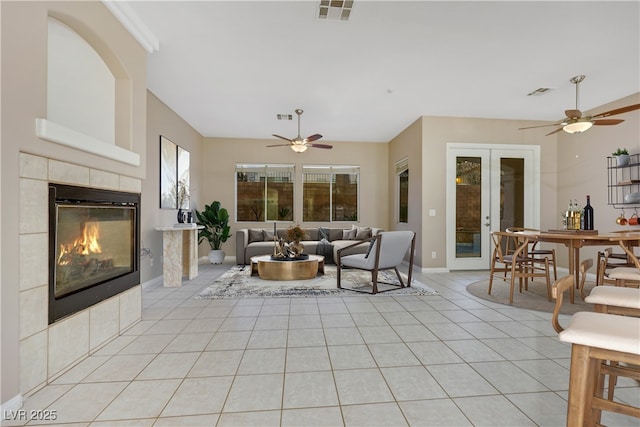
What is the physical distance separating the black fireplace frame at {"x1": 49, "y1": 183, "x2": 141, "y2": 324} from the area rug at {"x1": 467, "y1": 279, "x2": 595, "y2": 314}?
4.10 meters

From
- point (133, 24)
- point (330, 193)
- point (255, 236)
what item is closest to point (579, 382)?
point (133, 24)

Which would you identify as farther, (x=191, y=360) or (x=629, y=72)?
(x=629, y=72)

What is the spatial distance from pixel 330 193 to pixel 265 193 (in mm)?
1656

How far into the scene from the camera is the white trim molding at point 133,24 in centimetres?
256

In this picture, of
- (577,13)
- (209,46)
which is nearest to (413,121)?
(577,13)

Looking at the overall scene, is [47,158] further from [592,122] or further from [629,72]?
[629,72]

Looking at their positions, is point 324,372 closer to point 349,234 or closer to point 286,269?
point 286,269

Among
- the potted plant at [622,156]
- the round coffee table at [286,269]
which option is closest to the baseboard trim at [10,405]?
the round coffee table at [286,269]

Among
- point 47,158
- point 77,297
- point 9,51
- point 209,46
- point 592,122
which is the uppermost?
point 209,46

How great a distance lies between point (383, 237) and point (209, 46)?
3.08 m

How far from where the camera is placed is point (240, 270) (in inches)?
226

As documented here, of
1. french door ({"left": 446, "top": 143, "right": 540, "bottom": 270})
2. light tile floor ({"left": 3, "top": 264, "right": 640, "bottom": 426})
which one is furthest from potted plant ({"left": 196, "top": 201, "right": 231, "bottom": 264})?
french door ({"left": 446, "top": 143, "right": 540, "bottom": 270})

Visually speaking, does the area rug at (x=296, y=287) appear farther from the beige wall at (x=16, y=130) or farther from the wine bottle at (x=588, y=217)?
the beige wall at (x=16, y=130)

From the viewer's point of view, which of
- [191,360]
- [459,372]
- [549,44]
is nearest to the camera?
[459,372]
